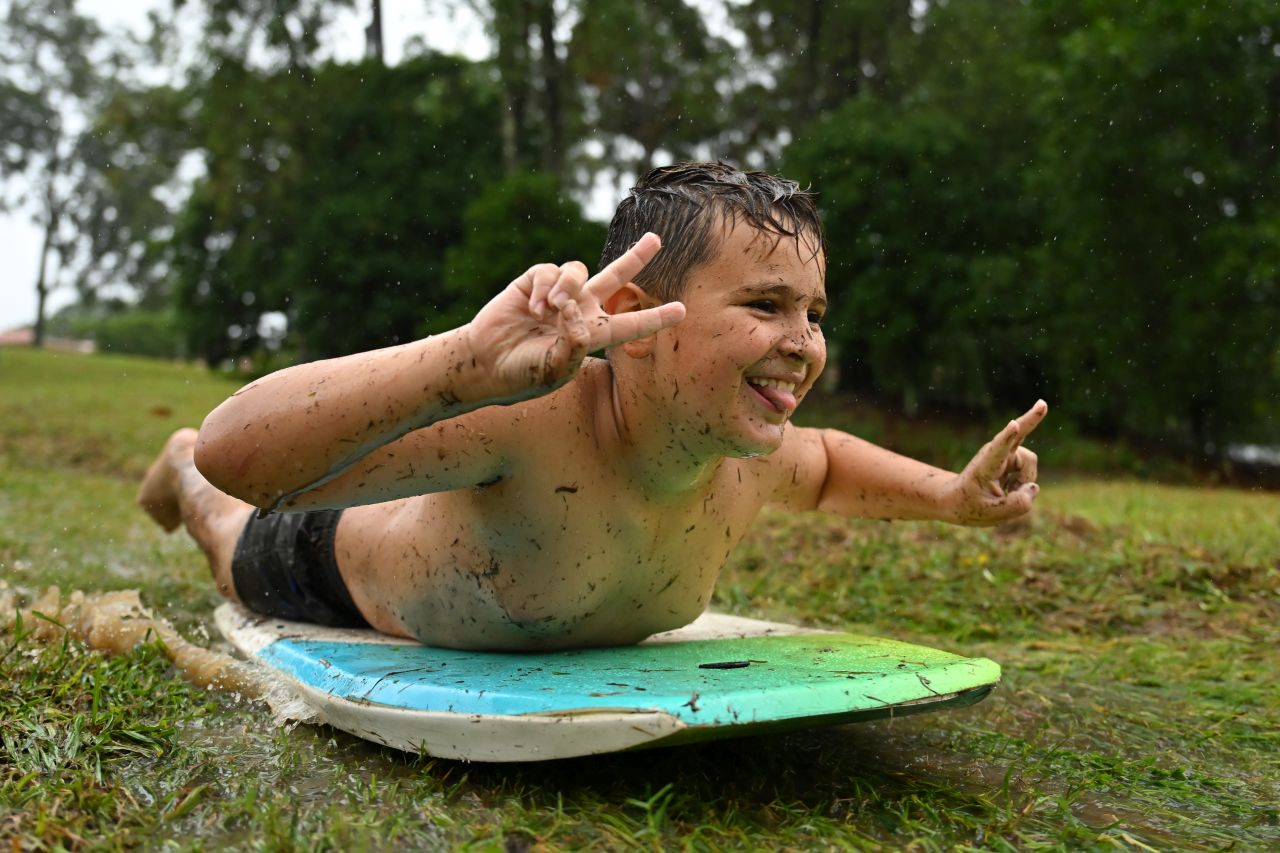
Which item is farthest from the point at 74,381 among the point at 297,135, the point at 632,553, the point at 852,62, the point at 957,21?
the point at 632,553

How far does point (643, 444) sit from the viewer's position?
211cm

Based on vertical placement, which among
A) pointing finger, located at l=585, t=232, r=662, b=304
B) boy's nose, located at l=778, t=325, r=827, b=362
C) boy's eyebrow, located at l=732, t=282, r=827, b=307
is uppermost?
pointing finger, located at l=585, t=232, r=662, b=304

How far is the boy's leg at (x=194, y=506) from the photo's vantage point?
333 centimetres

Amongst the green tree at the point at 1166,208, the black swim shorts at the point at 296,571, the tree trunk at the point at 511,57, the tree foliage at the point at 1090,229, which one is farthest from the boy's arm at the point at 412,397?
the tree trunk at the point at 511,57

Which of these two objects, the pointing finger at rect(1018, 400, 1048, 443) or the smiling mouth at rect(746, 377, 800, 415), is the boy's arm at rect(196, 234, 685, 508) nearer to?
the smiling mouth at rect(746, 377, 800, 415)

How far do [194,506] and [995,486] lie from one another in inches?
97.0

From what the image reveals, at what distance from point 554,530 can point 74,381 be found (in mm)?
17594

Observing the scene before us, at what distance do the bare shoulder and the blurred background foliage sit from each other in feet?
29.4

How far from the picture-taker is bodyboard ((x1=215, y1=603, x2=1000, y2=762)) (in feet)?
5.79

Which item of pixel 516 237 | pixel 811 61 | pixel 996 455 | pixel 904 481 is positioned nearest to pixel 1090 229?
pixel 516 237

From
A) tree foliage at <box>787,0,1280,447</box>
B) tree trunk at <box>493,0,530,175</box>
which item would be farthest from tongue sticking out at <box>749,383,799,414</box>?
tree trunk at <box>493,0,530,175</box>

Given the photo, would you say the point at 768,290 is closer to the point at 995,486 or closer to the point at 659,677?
the point at 659,677

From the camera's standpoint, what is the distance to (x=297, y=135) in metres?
17.5

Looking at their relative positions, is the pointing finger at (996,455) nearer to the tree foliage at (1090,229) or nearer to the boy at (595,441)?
the boy at (595,441)
